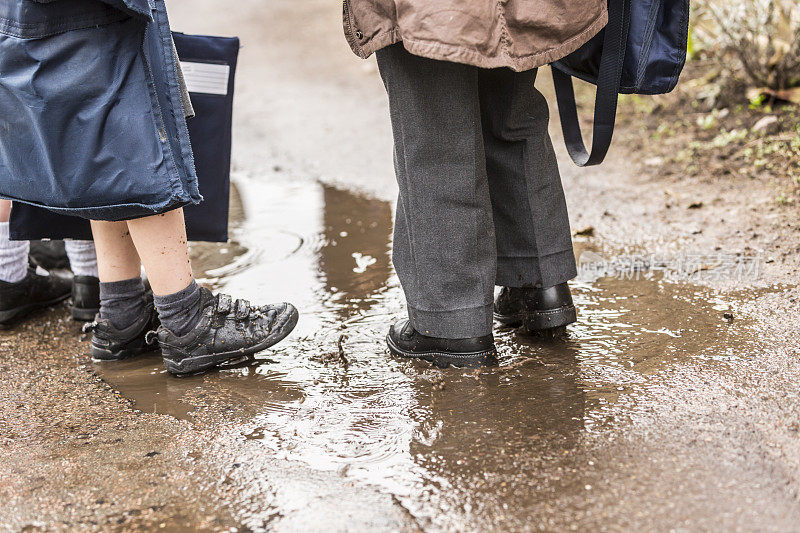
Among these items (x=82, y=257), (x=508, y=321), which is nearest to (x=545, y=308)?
(x=508, y=321)

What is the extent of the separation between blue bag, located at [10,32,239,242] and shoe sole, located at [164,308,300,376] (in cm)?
47

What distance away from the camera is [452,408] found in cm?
222

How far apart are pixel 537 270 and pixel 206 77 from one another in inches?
50.7

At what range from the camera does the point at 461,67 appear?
7.16 feet

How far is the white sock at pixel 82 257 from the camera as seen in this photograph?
→ 3.07 meters

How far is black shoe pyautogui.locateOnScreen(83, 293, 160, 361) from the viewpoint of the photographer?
271cm

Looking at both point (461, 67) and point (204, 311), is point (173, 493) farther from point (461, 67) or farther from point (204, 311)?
point (461, 67)

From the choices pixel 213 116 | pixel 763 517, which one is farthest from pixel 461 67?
pixel 763 517

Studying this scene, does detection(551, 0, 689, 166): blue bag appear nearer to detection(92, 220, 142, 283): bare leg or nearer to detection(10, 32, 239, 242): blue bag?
detection(10, 32, 239, 242): blue bag

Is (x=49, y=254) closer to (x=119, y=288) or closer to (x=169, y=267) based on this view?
(x=119, y=288)

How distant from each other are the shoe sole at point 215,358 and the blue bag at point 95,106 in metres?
0.55

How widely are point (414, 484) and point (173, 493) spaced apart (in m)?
0.59

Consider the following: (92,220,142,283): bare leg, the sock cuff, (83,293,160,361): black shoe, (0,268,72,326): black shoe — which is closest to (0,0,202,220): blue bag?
(92,220,142,283): bare leg

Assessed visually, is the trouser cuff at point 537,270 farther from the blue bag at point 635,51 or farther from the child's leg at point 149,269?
the child's leg at point 149,269
